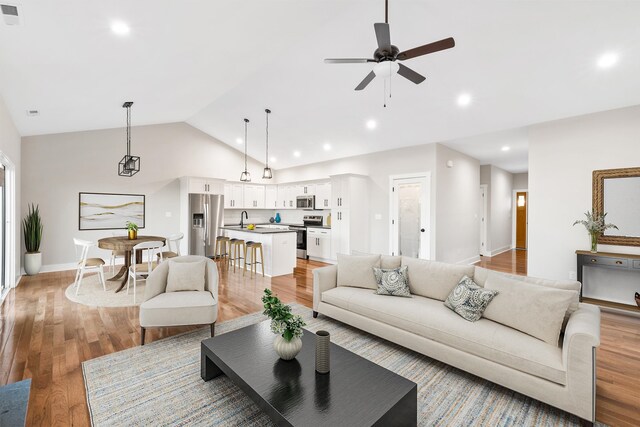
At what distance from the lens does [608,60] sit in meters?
3.26

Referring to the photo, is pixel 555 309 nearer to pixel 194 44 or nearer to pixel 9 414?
pixel 9 414

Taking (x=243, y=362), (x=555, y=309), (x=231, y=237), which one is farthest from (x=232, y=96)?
(x=555, y=309)

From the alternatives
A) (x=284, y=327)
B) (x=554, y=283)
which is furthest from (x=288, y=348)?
(x=554, y=283)

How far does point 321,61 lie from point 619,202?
465cm

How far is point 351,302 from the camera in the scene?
3170 millimetres

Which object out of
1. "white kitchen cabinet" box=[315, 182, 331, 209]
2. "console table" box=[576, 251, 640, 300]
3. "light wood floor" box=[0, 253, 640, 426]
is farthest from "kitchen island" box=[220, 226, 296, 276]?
"console table" box=[576, 251, 640, 300]

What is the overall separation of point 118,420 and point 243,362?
0.85 metres

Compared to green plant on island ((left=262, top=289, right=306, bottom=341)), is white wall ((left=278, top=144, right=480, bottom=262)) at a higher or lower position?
higher

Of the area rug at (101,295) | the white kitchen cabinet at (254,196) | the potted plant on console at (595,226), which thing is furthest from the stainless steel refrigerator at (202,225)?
the potted plant on console at (595,226)

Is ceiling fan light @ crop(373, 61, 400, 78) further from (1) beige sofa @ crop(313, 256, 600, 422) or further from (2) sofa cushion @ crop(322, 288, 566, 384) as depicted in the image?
(2) sofa cushion @ crop(322, 288, 566, 384)

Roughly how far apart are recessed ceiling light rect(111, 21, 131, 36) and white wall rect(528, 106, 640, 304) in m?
5.70

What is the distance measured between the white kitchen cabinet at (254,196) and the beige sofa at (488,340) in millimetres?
6198

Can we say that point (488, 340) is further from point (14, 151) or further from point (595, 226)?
point (14, 151)

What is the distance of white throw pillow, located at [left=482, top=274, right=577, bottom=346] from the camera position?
214 cm
